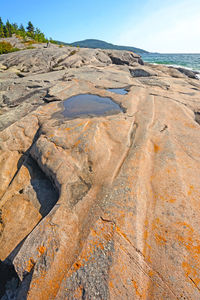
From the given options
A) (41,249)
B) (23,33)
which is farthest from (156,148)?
(23,33)

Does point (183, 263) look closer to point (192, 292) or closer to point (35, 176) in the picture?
point (192, 292)

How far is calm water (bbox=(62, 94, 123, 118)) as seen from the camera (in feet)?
25.2

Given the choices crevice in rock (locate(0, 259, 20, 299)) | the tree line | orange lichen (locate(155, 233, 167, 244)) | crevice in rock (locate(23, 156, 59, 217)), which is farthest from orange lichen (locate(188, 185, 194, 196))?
the tree line

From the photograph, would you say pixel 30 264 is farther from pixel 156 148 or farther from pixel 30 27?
pixel 30 27

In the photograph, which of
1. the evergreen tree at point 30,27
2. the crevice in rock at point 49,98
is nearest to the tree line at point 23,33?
the evergreen tree at point 30,27

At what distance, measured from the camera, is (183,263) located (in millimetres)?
2684

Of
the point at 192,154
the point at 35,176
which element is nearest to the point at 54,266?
the point at 35,176

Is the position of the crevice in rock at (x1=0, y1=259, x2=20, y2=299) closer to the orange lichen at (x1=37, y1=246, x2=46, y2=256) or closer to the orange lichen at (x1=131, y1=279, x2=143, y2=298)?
the orange lichen at (x1=37, y1=246, x2=46, y2=256)

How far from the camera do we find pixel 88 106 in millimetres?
8523

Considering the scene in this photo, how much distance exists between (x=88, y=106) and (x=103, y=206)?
21.4 feet

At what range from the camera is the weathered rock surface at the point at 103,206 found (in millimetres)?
2707

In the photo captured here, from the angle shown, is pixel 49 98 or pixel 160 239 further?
pixel 49 98

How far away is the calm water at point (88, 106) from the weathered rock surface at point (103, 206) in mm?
795

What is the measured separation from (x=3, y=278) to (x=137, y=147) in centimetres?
603
